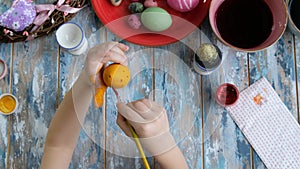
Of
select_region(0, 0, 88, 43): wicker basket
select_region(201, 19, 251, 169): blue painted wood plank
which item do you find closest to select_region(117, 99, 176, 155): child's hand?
select_region(201, 19, 251, 169): blue painted wood plank

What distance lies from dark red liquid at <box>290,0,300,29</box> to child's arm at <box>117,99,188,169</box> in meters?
0.45

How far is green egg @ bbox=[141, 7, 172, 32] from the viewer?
3.31 ft

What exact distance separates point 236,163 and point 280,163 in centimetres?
11

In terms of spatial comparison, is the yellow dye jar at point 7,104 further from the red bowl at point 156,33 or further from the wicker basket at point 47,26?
the red bowl at point 156,33

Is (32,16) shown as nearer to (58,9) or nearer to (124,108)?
(58,9)

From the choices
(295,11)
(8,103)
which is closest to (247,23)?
(295,11)

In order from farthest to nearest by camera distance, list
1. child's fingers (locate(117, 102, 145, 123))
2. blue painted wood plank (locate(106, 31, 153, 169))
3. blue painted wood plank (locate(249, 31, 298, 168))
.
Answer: blue painted wood plank (locate(249, 31, 298, 168))
blue painted wood plank (locate(106, 31, 153, 169))
child's fingers (locate(117, 102, 145, 123))

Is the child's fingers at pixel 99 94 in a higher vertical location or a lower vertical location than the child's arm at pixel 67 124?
higher

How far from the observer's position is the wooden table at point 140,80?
106 cm

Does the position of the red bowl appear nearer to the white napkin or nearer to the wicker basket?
the wicker basket

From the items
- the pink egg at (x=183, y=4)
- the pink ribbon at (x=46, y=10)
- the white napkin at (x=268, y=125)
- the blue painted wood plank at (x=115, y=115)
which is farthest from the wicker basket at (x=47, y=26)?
the white napkin at (x=268, y=125)

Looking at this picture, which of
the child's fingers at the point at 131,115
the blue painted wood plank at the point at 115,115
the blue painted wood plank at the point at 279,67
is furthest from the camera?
the blue painted wood plank at the point at 279,67

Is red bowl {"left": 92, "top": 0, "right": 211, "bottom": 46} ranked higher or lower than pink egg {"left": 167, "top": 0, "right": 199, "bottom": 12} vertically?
lower

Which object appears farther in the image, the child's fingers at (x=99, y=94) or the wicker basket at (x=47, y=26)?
the wicker basket at (x=47, y=26)
